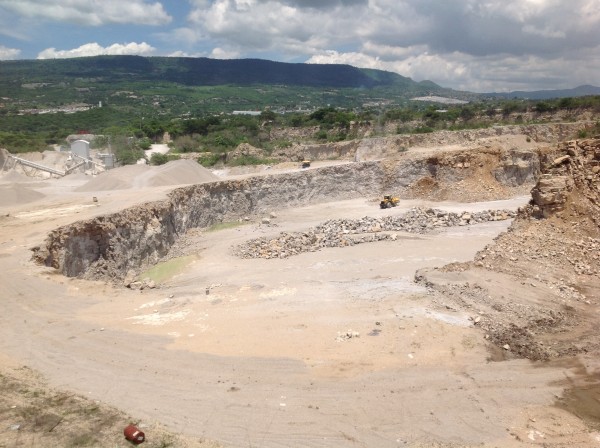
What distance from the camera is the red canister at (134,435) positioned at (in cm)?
763

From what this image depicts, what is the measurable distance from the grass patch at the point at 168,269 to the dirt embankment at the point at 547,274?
431 inches

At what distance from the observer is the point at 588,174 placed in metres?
17.0

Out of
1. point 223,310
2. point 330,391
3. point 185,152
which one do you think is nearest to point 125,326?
point 223,310

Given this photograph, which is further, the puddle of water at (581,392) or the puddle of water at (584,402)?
the puddle of water at (581,392)

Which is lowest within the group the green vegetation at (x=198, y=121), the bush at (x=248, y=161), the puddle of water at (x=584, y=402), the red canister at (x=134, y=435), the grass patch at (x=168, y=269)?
the grass patch at (x=168, y=269)

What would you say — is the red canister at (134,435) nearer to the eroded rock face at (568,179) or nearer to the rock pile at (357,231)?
the rock pile at (357,231)

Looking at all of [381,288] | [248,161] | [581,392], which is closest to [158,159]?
[248,161]

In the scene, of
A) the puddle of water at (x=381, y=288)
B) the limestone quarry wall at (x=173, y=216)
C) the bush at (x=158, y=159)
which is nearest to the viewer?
the puddle of water at (x=381, y=288)

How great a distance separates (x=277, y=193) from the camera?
35.1 metres

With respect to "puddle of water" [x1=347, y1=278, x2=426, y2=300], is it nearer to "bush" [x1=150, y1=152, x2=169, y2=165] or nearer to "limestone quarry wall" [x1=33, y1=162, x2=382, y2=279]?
"limestone quarry wall" [x1=33, y1=162, x2=382, y2=279]

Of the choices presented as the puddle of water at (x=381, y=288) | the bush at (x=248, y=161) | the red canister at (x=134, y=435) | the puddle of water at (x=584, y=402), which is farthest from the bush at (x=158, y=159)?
the puddle of water at (x=584, y=402)

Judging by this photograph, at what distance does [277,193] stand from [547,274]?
22.4 metres

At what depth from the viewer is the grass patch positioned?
828 inches

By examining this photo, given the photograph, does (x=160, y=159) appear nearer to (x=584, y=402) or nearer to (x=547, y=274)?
(x=547, y=274)
